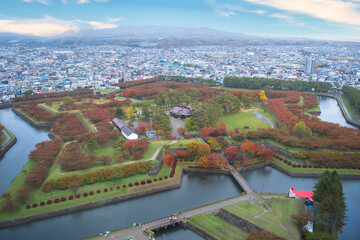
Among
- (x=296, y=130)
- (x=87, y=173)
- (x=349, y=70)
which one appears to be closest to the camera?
(x=87, y=173)

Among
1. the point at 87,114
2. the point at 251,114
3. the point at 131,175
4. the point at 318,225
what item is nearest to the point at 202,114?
the point at 251,114

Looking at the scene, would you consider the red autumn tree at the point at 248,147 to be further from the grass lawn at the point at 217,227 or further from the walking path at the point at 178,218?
the grass lawn at the point at 217,227

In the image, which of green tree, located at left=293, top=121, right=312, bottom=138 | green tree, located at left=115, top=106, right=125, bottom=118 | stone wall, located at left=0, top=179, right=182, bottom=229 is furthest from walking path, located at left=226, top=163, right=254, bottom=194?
green tree, located at left=115, top=106, right=125, bottom=118

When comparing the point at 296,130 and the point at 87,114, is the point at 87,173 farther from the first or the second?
the point at 296,130


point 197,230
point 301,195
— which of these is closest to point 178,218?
point 197,230

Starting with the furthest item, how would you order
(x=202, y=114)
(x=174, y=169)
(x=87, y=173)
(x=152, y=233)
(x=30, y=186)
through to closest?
(x=202, y=114) → (x=174, y=169) → (x=87, y=173) → (x=30, y=186) → (x=152, y=233)

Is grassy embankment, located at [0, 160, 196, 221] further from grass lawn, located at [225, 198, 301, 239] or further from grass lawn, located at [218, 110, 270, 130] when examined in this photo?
grass lawn, located at [218, 110, 270, 130]
